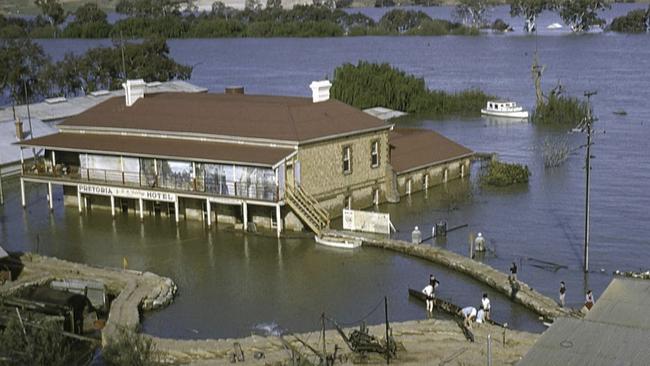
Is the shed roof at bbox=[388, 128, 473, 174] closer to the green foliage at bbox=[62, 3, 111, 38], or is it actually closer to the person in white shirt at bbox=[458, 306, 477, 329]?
the person in white shirt at bbox=[458, 306, 477, 329]

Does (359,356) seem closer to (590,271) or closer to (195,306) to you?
(195,306)

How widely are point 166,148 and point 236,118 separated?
329 centimetres

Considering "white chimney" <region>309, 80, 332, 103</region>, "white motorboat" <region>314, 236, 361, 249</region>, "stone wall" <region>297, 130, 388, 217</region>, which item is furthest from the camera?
"white chimney" <region>309, 80, 332, 103</region>

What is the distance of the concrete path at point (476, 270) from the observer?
94.2 ft

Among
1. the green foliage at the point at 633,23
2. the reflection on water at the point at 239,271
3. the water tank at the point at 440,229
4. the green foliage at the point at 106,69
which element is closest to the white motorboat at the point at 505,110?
the reflection on water at the point at 239,271

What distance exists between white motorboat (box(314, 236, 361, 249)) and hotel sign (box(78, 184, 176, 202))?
7379 mm

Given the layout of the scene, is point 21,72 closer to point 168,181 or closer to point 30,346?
point 168,181

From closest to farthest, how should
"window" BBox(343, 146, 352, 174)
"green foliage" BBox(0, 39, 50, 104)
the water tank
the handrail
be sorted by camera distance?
the water tank → the handrail → "window" BBox(343, 146, 352, 174) → "green foliage" BBox(0, 39, 50, 104)

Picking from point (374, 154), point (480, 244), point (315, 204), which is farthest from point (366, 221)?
point (374, 154)

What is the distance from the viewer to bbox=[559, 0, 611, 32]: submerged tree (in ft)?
628

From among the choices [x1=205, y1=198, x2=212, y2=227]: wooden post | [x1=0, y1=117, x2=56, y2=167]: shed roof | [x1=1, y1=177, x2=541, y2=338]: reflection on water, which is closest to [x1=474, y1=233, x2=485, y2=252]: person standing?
[x1=1, y1=177, x2=541, y2=338]: reflection on water

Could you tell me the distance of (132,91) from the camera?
47156mm

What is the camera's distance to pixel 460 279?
32.8 m

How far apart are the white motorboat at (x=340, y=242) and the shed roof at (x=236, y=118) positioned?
4464 millimetres
